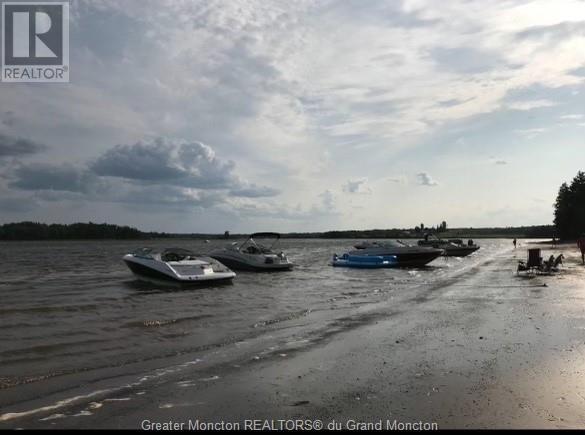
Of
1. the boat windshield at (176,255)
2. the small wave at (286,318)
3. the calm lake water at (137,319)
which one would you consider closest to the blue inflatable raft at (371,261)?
the calm lake water at (137,319)

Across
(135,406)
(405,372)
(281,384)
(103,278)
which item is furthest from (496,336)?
(103,278)

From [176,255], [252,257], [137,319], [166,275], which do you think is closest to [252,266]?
[252,257]

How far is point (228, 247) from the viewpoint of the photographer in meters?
35.5

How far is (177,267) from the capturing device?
886 inches

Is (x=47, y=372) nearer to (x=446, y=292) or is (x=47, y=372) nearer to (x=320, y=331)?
(x=320, y=331)

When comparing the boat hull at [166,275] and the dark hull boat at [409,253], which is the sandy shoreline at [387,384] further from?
the dark hull boat at [409,253]

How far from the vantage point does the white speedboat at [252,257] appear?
32.5 metres

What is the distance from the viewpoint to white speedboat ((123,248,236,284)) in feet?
73.2

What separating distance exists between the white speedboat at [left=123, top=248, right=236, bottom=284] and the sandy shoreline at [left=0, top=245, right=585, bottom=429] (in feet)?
37.1

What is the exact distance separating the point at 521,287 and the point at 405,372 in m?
15.1

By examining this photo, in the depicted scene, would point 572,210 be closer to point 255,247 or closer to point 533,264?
point 533,264

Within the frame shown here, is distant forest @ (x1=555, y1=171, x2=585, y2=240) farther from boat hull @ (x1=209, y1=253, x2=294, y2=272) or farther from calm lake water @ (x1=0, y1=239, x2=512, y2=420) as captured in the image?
calm lake water @ (x1=0, y1=239, x2=512, y2=420)

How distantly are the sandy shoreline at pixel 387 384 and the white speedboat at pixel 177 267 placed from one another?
11321 millimetres

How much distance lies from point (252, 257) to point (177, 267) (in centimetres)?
1064
